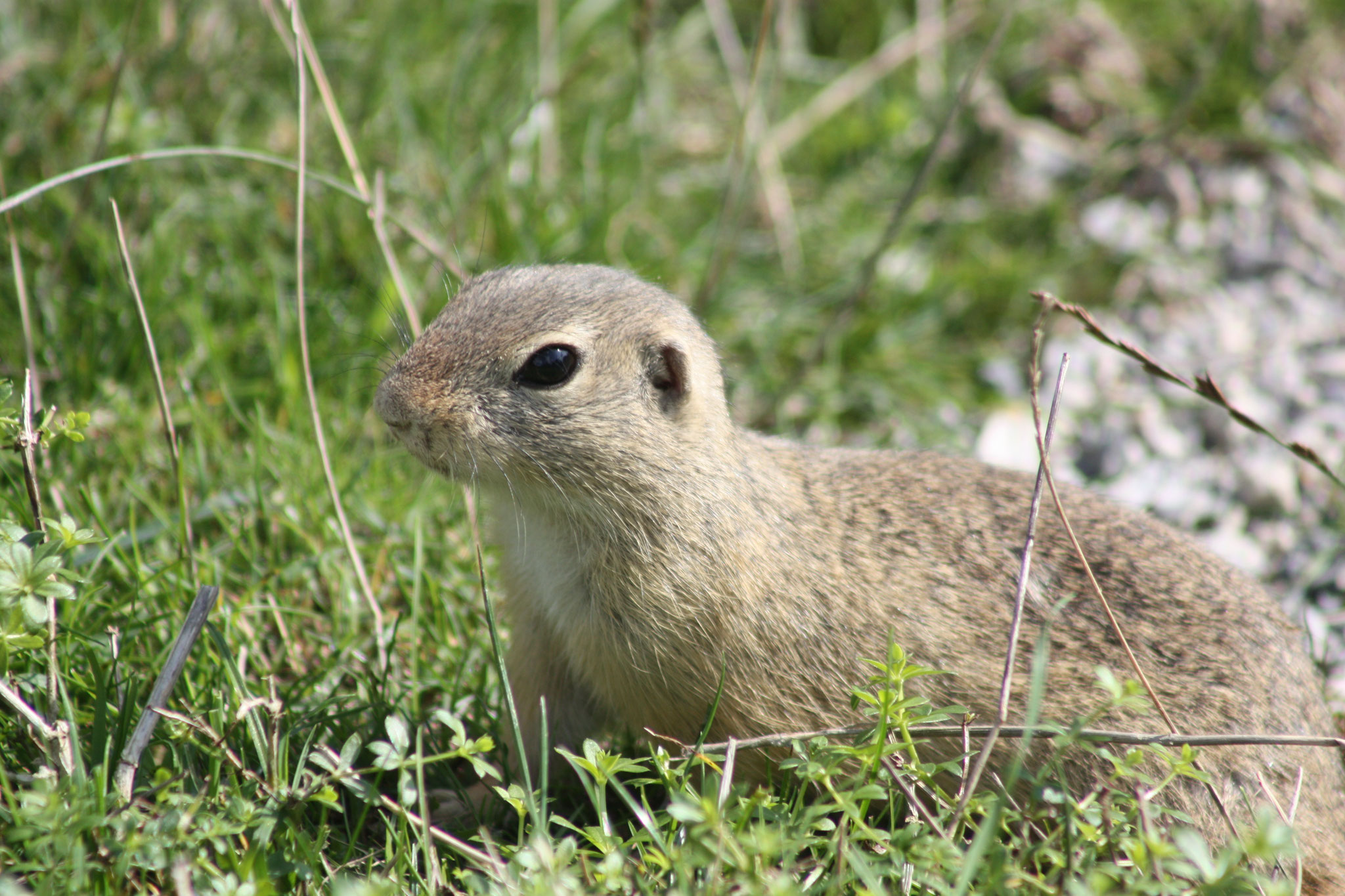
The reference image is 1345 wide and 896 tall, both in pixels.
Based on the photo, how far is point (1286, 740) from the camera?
9.94 ft

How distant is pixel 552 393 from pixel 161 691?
51.7 inches

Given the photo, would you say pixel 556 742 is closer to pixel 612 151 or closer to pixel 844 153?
pixel 612 151

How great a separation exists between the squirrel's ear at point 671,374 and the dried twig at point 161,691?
139 cm

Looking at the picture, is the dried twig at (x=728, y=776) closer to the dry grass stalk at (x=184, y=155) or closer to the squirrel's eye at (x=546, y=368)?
the squirrel's eye at (x=546, y=368)

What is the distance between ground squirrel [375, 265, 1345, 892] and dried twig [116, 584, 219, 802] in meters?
0.73

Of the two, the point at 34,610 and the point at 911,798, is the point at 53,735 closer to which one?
the point at 34,610

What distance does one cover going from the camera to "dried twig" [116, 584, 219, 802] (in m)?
2.85

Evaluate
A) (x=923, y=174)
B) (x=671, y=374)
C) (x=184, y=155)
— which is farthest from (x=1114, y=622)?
(x=184, y=155)

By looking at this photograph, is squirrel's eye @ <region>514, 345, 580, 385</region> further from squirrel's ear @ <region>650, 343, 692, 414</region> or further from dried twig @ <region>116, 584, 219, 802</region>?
dried twig @ <region>116, 584, 219, 802</region>

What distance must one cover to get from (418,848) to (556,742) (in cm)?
79

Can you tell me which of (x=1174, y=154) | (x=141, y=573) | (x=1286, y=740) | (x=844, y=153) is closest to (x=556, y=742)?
(x=141, y=573)

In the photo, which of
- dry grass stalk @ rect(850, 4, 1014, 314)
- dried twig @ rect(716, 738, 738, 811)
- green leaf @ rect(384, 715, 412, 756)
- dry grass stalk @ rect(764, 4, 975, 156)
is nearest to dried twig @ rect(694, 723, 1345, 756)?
dried twig @ rect(716, 738, 738, 811)

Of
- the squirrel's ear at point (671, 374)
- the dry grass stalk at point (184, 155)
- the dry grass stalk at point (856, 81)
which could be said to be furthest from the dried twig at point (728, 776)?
the dry grass stalk at point (856, 81)

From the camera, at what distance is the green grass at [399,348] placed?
283 centimetres
